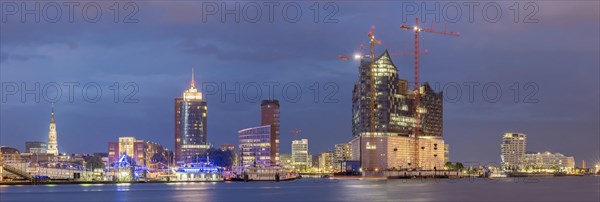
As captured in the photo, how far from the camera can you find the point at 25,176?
191 meters

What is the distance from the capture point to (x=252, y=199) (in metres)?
112

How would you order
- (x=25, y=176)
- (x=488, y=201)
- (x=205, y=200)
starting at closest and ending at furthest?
1. (x=488, y=201)
2. (x=205, y=200)
3. (x=25, y=176)

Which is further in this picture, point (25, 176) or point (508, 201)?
point (25, 176)

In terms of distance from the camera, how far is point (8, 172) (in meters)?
195

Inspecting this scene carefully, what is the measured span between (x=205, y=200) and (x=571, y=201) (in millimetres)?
44731

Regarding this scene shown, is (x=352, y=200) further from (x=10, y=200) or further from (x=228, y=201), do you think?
(x=10, y=200)

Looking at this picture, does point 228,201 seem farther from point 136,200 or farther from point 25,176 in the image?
point 25,176

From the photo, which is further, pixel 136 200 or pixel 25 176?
pixel 25 176

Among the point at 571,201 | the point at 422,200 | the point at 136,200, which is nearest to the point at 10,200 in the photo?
the point at 136,200

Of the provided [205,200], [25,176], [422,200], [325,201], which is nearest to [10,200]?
[205,200]

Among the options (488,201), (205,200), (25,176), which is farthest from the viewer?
(25,176)

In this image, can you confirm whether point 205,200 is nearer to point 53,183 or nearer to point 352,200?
point 352,200

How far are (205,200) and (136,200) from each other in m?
8.76

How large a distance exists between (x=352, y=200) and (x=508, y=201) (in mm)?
19029
